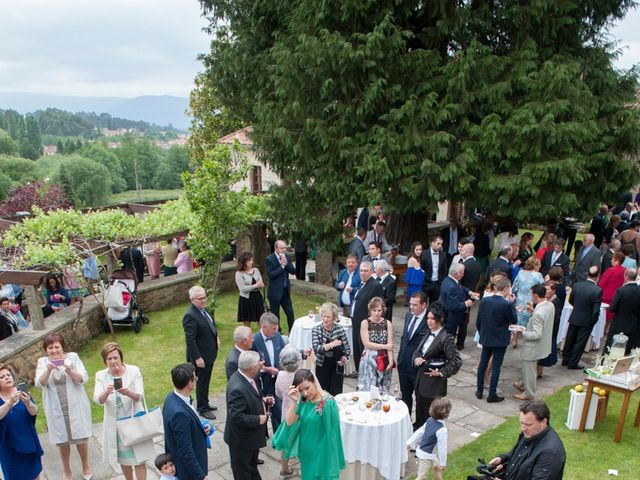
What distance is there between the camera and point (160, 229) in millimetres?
10930

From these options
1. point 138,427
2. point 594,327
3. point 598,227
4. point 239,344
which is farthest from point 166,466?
point 598,227

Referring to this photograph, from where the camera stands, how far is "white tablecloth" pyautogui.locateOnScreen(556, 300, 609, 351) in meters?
8.80

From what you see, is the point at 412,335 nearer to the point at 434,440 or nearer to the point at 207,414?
the point at 434,440

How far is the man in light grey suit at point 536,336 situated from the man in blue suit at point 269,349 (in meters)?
3.39

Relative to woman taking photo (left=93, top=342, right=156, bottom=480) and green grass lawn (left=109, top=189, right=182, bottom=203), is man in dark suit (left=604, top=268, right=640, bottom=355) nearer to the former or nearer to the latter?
woman taking photo (left=93, top=342, right=156, bottom=480)

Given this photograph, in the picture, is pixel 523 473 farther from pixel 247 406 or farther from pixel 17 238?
pixel 17 238

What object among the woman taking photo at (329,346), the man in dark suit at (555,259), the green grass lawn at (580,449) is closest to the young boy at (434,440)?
the green grass lawn at (580,449)

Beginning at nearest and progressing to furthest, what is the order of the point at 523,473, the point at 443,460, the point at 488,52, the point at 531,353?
the point at 523,473
the point at 443,460
the point at 531,353
the point at 488,52

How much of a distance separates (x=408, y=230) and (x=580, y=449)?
7.60 m

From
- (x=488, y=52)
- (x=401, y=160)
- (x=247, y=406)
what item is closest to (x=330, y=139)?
(x=401, y=160)

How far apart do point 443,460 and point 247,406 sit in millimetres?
2120

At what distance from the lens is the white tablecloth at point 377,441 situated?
529 cm

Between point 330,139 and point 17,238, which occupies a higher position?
point 330,139

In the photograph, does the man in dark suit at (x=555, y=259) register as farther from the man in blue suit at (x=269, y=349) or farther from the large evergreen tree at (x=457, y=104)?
the man in blue suit at (x=269, y=349)
